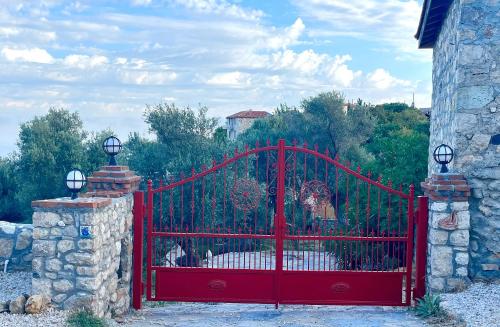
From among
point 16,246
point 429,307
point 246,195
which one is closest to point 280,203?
point 246,195

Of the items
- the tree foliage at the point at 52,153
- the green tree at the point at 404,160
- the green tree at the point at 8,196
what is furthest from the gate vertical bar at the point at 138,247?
the green tree at the point at 8,196

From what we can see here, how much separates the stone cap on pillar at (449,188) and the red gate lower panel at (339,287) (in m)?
1.31

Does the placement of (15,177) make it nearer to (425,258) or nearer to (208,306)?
(208,306)

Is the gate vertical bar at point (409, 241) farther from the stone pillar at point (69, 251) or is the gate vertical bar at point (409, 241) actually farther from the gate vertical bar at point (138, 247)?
the stone pillar at point (69, 251)

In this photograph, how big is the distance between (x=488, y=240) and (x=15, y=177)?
51.8 ft

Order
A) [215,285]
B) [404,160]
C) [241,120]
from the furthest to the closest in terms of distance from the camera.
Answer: [241,120] → [404,160] → [215,285]

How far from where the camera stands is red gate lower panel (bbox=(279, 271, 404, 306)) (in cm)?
820

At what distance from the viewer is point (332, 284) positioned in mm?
8234

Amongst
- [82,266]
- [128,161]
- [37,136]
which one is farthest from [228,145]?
[82,266]

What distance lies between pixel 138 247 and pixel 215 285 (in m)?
1.25

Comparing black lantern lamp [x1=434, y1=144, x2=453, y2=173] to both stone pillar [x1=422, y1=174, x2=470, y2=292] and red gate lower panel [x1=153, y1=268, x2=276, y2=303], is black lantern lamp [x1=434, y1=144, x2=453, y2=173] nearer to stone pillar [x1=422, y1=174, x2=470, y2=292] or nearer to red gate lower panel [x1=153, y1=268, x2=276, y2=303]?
stone pillar [x1=422, y1=174, x2=470, y2=292]

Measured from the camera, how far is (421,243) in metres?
8.19

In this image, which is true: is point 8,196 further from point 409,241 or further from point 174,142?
point 409,241

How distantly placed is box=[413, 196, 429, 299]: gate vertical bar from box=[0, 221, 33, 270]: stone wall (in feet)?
18.3
